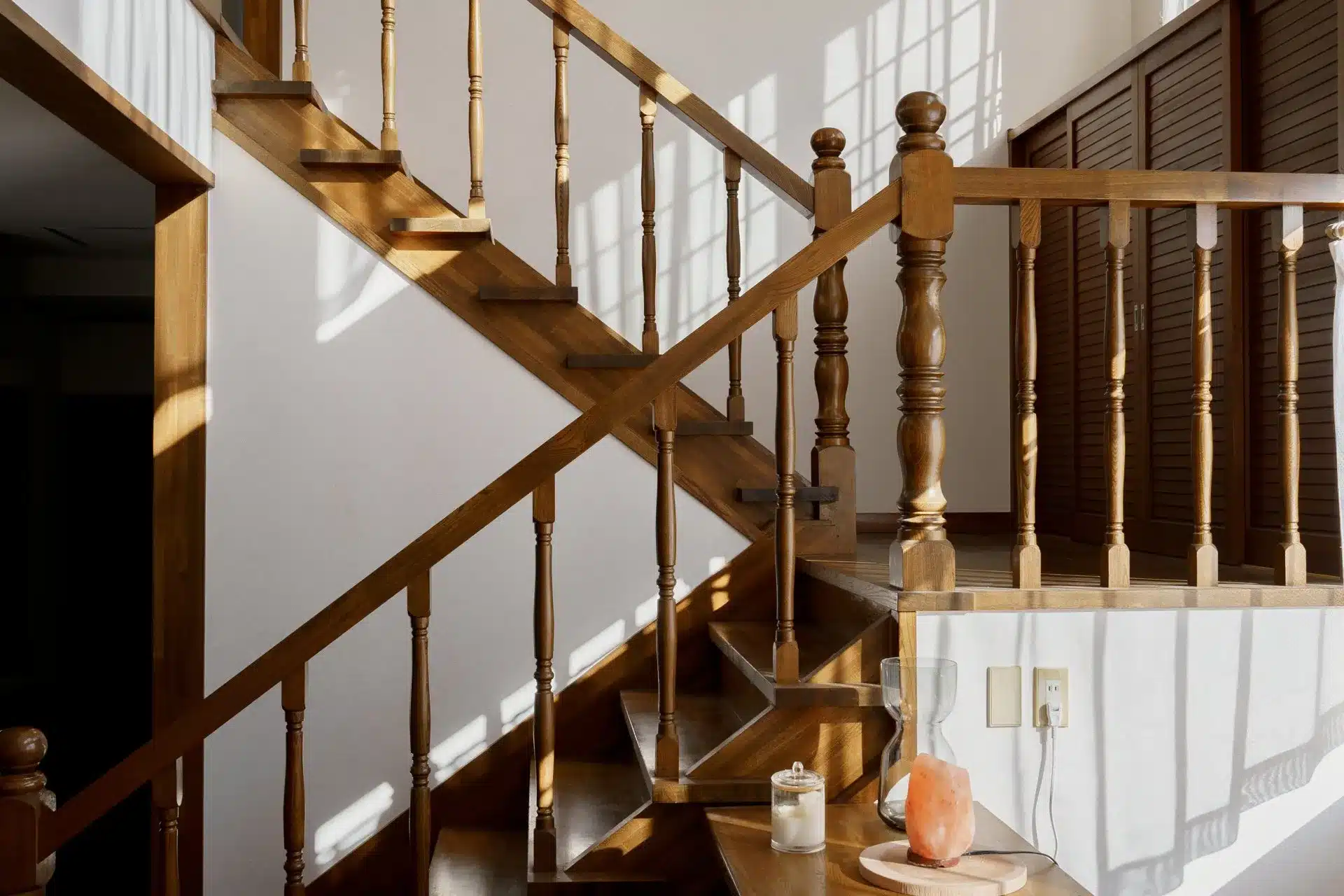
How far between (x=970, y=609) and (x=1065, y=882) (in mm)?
535

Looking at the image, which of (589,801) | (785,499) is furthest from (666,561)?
(589,801)

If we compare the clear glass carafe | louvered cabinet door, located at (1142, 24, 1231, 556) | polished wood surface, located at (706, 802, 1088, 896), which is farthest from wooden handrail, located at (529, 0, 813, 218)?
polished wood surface, located at (706, 802, 1088, 896)

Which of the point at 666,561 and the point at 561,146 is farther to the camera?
the point at 561,146

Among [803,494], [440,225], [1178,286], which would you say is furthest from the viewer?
[1178,286]

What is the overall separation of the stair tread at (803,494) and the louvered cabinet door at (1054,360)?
Result: 142cm

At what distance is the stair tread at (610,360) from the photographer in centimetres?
306

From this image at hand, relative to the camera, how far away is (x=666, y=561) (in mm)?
2143

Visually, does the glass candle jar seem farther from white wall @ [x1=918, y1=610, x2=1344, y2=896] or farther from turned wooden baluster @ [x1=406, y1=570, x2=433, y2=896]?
turned wooden baluster @ [x1=406, y1=570, x2=433, y2=896]

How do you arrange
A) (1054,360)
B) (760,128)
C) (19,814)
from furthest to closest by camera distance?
(760,128), (1054,360), (19,814)

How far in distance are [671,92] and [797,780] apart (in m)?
1.98

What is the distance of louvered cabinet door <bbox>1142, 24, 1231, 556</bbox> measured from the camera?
3.14m

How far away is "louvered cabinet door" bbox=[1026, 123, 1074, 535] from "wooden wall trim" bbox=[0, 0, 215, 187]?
2.80 meters

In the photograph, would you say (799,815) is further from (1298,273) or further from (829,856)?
(1298,273)

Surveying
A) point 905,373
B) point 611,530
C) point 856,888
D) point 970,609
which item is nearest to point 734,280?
point 611,530
